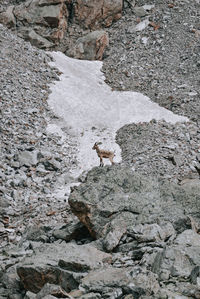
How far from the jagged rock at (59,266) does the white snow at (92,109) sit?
11.1m

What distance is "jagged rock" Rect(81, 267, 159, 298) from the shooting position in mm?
7234

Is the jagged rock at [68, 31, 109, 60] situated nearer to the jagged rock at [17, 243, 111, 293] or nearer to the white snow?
the white snow

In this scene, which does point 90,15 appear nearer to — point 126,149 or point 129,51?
point 129,51

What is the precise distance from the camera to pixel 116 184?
1292 cm

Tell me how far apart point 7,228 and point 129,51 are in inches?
876

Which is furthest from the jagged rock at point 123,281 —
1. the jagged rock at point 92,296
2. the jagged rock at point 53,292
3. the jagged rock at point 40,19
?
the jagged rock at point 40,19

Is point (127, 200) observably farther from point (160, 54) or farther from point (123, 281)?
point (160, 54)

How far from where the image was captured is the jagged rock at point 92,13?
120 feet

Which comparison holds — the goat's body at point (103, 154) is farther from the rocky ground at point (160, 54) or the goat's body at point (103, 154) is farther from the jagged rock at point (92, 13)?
the jagged rock at point (92, 13)

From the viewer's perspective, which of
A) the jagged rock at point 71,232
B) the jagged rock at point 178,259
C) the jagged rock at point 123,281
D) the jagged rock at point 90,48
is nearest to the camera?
the jagged rock at point 123,281

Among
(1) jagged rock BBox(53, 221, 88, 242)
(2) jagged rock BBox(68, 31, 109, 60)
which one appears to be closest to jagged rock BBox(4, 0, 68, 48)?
(2) jagged rock BBox(68, 31, 109, 60)

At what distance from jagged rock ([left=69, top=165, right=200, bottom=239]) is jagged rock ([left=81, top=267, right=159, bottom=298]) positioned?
2.81 metres

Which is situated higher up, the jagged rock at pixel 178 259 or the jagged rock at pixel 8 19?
the jagged rock at pixel 178 259

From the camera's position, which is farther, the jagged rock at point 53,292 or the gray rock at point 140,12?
the gray rock at point 140,12
